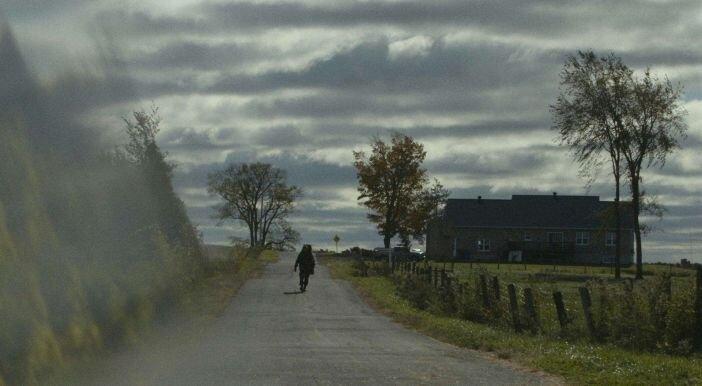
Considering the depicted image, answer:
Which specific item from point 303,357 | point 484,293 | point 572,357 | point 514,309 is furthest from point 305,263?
point 572,357

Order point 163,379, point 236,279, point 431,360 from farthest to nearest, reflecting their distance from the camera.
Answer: point 236,279 < point 431,360 < point 163,379

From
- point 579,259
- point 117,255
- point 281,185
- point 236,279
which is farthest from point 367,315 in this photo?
point 281,185

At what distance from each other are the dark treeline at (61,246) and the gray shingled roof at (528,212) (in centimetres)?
8016

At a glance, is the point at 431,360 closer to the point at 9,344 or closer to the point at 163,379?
the point at 163,379

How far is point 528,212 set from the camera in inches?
4262

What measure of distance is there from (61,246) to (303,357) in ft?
18.7

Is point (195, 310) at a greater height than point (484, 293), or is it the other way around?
point (484, 293)

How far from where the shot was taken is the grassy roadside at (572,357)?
15.6m

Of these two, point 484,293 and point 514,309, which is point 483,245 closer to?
point 484,293

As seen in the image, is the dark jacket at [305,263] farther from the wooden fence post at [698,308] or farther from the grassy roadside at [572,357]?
the wooden fence post at [698,308]

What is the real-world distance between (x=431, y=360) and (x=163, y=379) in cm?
467

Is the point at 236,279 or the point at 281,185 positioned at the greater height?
the point at 281,185

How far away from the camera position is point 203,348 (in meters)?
19.9

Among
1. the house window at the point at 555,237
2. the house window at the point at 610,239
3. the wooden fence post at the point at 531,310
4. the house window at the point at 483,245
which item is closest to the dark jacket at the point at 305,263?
the wooden fence post at the point at 531,310
